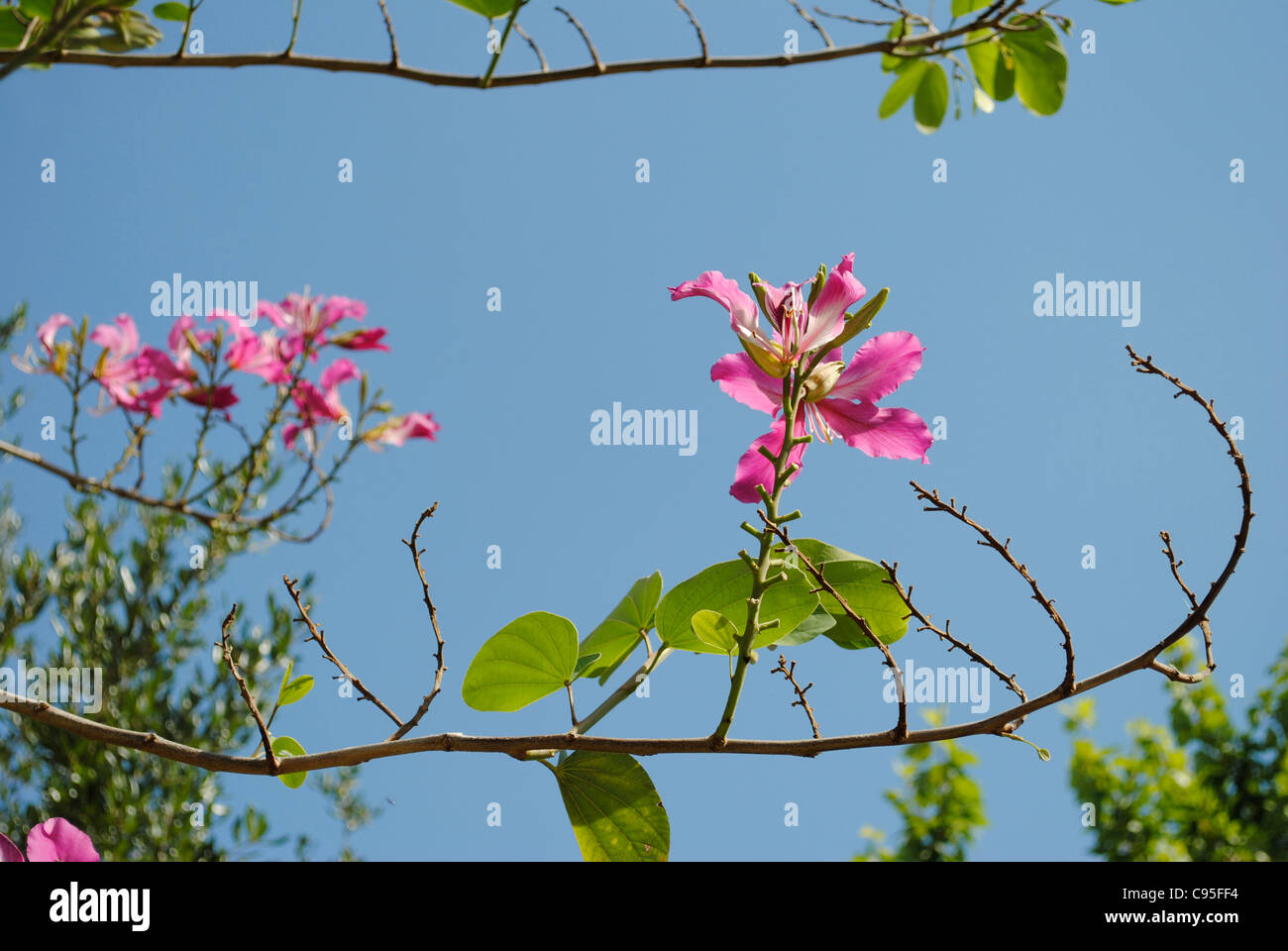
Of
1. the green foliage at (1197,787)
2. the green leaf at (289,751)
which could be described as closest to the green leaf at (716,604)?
the green leaf at (289,751)

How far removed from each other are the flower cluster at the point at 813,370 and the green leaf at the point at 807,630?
0.25ft

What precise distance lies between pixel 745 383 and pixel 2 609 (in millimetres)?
4408

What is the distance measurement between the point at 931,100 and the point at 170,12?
2.60 ft

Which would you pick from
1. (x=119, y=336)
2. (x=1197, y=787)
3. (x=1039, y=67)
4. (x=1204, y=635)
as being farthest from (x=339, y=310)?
(x=1197, y=787)

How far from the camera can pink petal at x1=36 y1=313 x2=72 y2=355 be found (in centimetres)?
152

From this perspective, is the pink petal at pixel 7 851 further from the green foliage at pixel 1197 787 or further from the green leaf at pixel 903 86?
the green foliage at pixel 1197 787

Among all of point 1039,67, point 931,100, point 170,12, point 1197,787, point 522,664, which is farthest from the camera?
point 1197,787

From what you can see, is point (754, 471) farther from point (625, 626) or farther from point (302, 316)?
point (302, 316)

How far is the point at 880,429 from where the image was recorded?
1.80 feet

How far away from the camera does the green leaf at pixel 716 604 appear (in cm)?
50

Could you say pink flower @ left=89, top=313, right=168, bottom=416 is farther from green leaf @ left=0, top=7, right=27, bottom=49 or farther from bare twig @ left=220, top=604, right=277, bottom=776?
bare twig @ left=220, top=604, right=277, bottom=776
